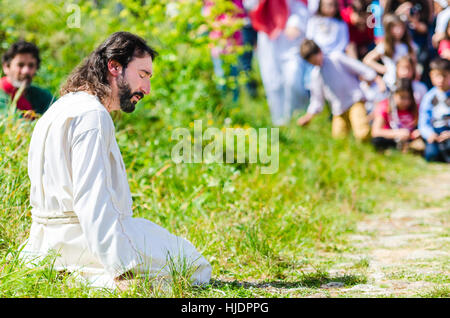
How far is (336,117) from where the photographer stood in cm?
717

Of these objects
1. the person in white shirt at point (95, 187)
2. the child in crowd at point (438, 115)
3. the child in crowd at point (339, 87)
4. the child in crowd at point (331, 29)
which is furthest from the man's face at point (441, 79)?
the person in white shirt at point (95, 187)

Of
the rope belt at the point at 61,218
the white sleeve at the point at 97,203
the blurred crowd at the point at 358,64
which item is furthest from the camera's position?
the blurred crowd at the point at 358,64

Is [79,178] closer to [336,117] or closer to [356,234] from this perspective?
[356,234]

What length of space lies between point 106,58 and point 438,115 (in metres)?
4.68

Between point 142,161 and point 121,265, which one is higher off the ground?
point 142,161

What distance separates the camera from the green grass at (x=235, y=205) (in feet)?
10.5

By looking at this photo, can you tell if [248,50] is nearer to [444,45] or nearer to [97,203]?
[444,45]

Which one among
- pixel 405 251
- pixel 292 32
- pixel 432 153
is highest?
pixel 292 32

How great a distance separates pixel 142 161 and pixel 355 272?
1.86 m

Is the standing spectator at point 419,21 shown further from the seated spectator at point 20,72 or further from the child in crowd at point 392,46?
the seated spectator at point 20,72

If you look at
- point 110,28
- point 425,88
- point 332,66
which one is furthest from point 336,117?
point 110,28

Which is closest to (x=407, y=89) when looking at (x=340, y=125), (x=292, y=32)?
(x=340, y=125)

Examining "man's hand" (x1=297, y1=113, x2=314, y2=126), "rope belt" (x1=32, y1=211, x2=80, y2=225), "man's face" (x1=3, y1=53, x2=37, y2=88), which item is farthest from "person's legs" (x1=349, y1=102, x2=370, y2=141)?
"rope belt" (x1=32, y1=211, x2=80, y2=225)

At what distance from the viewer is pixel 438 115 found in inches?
270
